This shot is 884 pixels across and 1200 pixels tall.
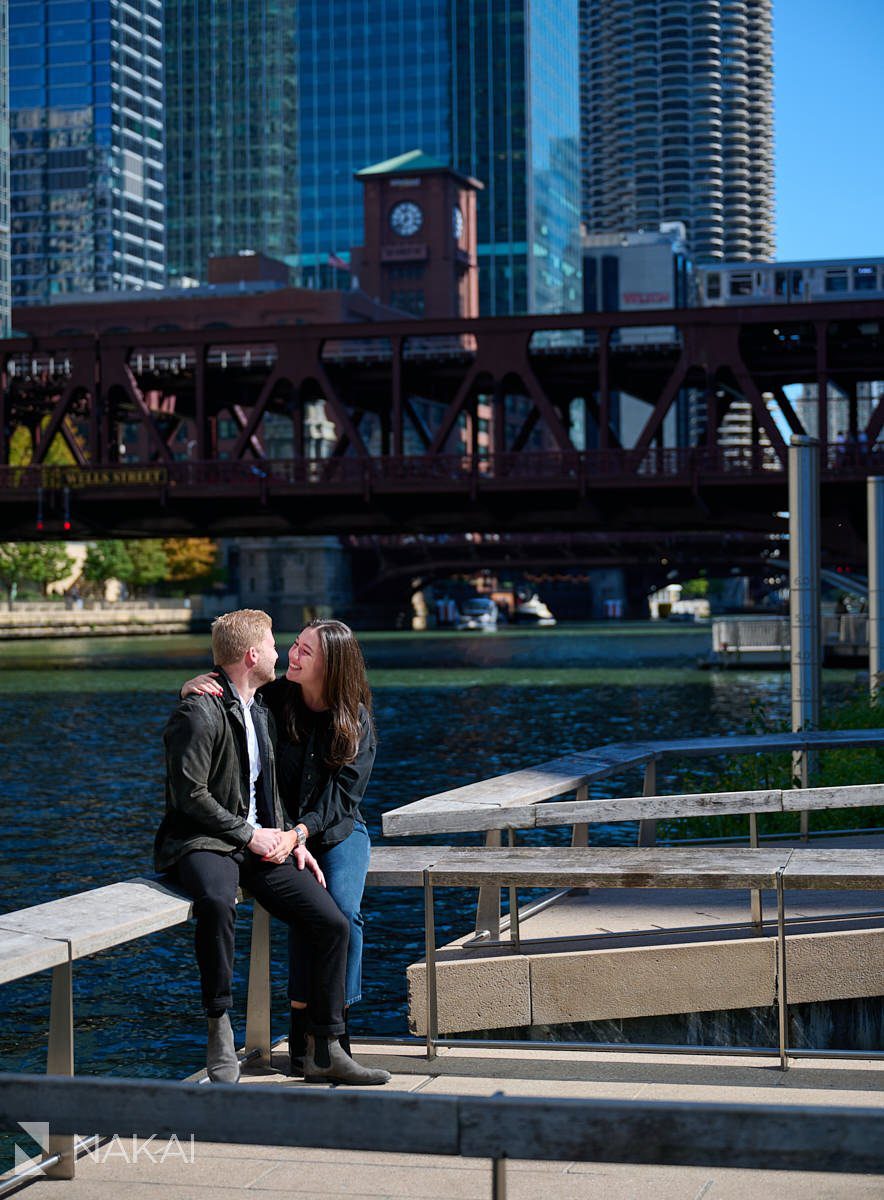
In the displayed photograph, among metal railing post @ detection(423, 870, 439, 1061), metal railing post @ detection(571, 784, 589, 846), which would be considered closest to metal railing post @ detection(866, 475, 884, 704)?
metal railing post @ detection(571, 784, 589, 846)

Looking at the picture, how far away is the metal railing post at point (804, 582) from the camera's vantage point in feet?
72.4

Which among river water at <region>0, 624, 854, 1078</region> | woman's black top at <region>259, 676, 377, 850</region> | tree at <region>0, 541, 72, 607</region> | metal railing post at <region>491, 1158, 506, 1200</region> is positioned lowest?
river water at <region>0, 624, 854, 1078</region>

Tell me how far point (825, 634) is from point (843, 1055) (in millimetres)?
63141

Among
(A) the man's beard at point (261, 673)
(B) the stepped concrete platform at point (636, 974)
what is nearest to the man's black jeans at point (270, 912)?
(A) the man's beard at point (261, 673)

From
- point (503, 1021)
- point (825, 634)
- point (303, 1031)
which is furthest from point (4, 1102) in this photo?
point (825, 634)

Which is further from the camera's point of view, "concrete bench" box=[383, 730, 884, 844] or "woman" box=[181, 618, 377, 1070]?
"concrete bench" box=[383, 730, 884, 844]

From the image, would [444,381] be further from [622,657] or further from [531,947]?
[531,947]

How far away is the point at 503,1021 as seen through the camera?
879 cm

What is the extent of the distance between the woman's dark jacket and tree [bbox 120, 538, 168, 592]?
121 m

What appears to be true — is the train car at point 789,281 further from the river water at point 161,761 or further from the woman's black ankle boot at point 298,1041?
the woman's black ankle boot at point 298,1041

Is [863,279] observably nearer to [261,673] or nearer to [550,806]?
[550,806]

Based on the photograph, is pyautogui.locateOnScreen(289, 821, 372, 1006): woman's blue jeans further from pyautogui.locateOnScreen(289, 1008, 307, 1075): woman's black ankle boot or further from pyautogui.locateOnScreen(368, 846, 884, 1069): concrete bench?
pyautogui.locateOnScreen(368, 846, 884, 1069): concrete bench

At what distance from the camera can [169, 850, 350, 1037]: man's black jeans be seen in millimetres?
7258

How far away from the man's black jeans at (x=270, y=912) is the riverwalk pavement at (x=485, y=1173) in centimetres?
50
